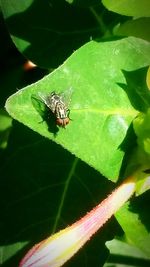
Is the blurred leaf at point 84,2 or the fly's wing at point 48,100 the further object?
the blurred leaf at point 84,2

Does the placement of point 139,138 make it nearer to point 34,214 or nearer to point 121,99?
point 121,99

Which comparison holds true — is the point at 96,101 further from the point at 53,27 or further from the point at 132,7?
the point at 53,27

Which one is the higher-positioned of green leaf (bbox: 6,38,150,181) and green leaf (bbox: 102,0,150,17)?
green leaf (bbox: 102,0,150,17)

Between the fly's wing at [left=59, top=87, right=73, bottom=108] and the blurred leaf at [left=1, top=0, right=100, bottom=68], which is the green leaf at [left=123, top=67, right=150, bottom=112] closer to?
the fly's wing at [left=59, top=87, right=73, bottom=108]

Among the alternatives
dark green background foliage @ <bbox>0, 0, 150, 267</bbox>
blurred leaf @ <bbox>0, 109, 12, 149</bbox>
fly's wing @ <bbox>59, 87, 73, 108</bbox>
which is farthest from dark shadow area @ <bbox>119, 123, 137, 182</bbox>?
blurred leaf @ <bbox>0, 109, 12, 149</bbox>

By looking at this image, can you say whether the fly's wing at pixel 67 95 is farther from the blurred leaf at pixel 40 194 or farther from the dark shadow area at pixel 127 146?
the blurred leaf at pixel 40 194

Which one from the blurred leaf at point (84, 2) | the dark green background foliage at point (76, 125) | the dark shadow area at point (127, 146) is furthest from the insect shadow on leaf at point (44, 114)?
the blurred leaf at point (84, 2)
